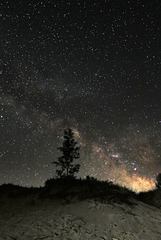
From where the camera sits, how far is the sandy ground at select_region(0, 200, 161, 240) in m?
6.18

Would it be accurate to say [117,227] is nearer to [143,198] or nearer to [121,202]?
[121,202]

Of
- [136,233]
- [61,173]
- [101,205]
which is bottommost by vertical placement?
[136,233]

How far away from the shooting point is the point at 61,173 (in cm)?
2733

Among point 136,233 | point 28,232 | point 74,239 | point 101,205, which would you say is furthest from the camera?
point 101,205

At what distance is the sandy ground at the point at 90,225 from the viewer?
Result: 618cm

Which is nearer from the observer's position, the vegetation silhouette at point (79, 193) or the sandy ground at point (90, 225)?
the sandy ground at point (90, 225)

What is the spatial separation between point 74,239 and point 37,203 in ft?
26.9

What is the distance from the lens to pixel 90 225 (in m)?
7.10

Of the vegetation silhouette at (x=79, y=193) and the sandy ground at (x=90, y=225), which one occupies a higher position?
the vegetation silhouette at (x=79, y=193)

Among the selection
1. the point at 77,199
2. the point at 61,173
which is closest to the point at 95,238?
the point at 77,199

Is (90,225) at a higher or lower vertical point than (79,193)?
lower

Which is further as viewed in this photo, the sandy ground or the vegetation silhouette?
the vegetation silhouette

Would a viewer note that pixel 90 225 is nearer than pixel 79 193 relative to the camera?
Yes

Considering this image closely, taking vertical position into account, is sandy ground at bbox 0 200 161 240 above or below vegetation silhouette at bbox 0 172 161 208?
below
